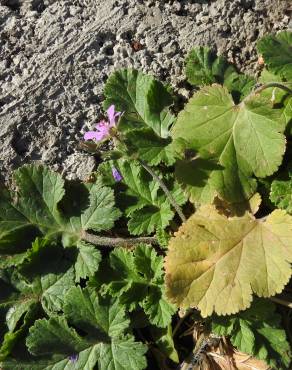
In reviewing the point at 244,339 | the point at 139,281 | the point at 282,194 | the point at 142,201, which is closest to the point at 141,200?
the point at 142,201

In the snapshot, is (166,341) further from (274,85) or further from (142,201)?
(274,85)

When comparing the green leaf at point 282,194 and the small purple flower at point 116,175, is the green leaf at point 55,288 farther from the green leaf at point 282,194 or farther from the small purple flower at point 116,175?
the green leaf at point 282,194

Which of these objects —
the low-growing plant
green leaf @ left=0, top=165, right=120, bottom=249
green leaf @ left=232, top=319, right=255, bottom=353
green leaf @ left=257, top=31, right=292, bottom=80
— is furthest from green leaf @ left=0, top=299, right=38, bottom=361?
green leaf @ left=257, top=31, right=292, bottom=80

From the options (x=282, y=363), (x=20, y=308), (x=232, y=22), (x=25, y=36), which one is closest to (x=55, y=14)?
(x=25, y=36)

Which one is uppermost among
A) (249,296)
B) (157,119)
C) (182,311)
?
(157,119)

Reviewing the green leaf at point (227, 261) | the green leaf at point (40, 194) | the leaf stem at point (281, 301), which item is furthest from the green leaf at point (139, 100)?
the leaf stem at point (281, 301)

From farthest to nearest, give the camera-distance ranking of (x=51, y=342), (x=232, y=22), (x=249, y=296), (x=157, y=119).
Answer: (x=232, y=22) → (x=157, y=119) → (x=51, y=342) → (x=249, y=296)

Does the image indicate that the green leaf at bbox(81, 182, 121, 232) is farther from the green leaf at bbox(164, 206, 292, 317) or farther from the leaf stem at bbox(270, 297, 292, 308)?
the leaf stem at bbox(270, 297, 292, 308)

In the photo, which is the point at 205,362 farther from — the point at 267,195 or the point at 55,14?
A: the point at 55,14

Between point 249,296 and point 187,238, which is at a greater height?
point 187,238
